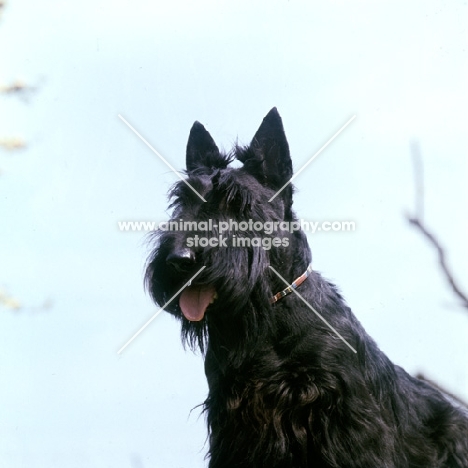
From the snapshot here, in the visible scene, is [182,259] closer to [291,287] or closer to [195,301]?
[195,301]

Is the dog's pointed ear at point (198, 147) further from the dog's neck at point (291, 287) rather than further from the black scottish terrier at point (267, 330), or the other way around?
the dog's neck at point (291, 287)

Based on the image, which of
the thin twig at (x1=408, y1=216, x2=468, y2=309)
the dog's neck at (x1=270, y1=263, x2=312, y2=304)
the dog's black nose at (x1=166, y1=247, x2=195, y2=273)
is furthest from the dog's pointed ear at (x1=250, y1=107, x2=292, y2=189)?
the thin twig at (x1=408, y1=216, x2=468, y2=309)

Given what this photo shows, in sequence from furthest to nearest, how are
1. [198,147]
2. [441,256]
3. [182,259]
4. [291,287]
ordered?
[198,147] < [291,287] < [182,259] < [441,256]

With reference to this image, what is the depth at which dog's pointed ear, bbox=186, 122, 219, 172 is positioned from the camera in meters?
3.71

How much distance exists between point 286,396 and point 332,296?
0.59 m

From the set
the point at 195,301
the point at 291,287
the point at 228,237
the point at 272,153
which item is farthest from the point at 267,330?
the point at 272,153

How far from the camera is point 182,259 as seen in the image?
9.90 feet

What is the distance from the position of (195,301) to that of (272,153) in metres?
0.90

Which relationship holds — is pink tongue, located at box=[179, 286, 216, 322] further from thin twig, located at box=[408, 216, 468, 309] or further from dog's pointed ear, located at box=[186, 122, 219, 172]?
thin twig, located at box=[408, 216, 468, 309]

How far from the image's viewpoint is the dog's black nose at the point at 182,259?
3.02 meters

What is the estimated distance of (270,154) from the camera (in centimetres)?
349

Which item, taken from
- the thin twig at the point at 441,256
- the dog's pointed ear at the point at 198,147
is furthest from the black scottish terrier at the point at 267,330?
the thin twig at the point at 441,256

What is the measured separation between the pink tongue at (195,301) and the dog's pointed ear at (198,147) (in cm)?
82

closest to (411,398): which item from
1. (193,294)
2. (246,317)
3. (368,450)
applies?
(368,450)
